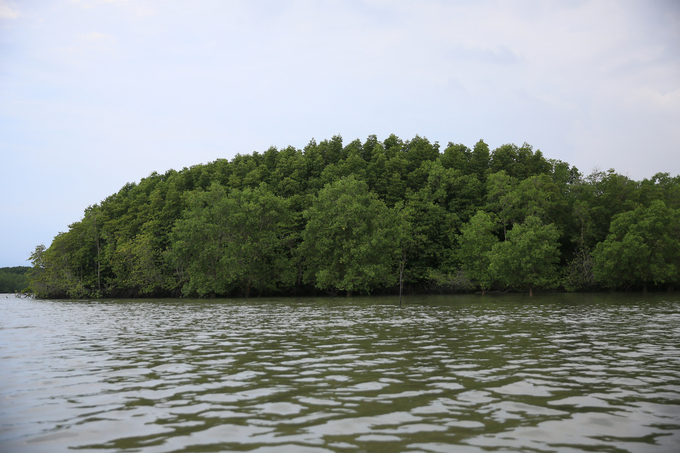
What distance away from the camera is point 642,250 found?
6788 cm

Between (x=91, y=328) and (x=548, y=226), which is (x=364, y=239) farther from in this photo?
(x=91, y=328)

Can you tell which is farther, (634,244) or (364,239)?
(364,239)

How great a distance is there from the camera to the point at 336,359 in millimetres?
15281

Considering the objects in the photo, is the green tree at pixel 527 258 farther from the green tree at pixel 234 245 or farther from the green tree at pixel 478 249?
the green tree at pixel 234 245

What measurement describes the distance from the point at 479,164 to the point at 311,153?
36.1 meters

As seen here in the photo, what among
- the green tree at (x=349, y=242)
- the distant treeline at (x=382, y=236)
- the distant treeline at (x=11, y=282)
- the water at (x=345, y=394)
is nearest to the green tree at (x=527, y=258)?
the distant treeline at (x=382, y=236)

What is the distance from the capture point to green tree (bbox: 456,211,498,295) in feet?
245

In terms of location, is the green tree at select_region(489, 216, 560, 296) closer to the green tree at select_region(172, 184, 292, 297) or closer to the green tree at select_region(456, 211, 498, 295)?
the green tree at select_region(456, 211, 498, 295)

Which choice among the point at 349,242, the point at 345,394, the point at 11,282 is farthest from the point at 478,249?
the point at 11,282

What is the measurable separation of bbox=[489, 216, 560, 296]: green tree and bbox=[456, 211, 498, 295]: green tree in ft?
6.90

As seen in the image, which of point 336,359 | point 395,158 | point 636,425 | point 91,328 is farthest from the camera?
point 395,158

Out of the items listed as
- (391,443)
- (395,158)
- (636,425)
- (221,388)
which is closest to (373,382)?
(221,388)

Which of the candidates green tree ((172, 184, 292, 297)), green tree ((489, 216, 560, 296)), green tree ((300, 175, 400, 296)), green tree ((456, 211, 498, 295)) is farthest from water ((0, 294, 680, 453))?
green tree ((456, 211, 498, 295))

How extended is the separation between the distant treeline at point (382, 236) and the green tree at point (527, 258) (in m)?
0.20
